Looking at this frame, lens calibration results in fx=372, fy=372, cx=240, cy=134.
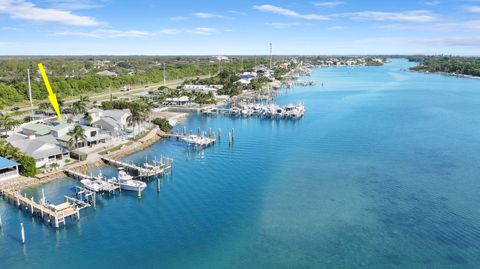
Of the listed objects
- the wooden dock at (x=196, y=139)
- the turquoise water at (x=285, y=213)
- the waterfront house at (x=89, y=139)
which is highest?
the waterfront house at (x=89, y=139)

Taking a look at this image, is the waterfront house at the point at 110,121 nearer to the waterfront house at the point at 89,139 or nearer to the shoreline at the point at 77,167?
the waterfront house at the point at 89,139

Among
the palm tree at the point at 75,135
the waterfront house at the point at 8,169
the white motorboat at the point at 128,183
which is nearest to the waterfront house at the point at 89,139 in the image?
the palm tree at the point at 75,135

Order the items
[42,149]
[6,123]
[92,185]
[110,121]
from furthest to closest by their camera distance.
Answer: [110,121]
[6,123]
[42,149]
[92,185]

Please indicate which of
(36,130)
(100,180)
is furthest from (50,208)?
(36,130)

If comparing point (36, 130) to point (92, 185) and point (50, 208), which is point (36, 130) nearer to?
point (92, 185)

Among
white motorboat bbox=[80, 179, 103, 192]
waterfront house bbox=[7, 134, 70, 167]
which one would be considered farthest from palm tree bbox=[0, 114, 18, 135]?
white motorboat bbox=[80, 179, 103, 192]

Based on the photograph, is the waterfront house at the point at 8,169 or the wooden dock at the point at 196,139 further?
the wooden dock at the point at 196,139
